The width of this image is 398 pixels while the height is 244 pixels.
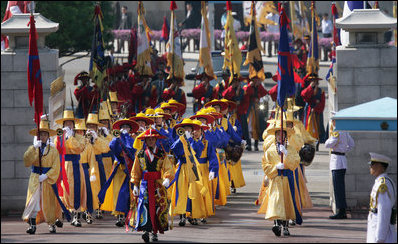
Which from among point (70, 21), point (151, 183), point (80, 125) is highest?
point (70, 21)

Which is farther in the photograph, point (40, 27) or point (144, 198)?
point (40, 27)

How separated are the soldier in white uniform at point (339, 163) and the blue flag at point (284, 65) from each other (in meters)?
1.16

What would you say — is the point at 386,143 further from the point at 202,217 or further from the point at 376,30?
the point at 202,217

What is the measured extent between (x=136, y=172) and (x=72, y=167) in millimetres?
2279

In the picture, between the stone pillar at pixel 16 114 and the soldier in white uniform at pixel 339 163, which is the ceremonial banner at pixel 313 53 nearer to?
the soldier in white uniform at pixel 339 163

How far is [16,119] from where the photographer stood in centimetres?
1934

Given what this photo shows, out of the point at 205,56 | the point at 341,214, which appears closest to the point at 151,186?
the point at 341,214

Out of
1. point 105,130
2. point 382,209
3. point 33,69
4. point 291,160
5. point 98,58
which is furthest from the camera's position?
point 98,58

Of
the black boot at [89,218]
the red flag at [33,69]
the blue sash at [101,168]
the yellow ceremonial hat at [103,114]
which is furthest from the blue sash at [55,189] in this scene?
the yellow ceremonial hat at [103,114]

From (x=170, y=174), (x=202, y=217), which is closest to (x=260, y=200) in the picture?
(x=202, y=217)

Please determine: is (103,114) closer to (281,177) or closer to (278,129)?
(278,129)

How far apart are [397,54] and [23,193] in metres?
6.27

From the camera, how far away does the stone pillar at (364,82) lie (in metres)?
19.0

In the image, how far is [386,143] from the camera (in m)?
19.2
